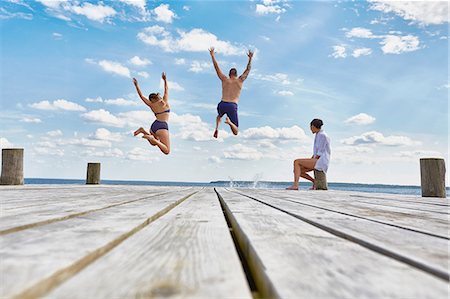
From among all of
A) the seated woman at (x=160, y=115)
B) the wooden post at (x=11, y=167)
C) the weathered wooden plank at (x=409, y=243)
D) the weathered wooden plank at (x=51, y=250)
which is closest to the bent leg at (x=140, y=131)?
the seated woman at (x=160, y=115)

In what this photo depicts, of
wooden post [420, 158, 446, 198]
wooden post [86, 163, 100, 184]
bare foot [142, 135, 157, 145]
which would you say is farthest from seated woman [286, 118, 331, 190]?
wooden post [86, 163, 100, 184]

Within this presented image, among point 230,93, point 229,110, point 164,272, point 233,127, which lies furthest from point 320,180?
point 164,272

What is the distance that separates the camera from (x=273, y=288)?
592 mm

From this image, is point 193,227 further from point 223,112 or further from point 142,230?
point 223,112

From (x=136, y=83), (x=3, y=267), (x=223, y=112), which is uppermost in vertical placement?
(x=136, y=83)

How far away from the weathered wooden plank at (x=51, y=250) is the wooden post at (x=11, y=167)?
6.36m

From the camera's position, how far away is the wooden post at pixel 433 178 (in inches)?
205

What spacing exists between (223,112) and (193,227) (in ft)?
25.6

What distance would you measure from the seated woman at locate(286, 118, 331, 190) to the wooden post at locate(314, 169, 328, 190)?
28 centimetres

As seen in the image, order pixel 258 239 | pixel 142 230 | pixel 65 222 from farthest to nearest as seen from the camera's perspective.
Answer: pixel 65 222, pixel 142 230, pixel 258 239

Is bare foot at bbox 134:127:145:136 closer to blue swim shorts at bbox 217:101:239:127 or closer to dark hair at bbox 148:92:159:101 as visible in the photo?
dark hair at bbox 148:92:159:101

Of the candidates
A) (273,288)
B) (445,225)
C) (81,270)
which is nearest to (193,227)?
(81,270)

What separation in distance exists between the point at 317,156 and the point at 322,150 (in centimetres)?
16

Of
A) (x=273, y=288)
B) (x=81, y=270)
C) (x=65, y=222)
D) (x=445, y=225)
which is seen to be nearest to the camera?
(x=273, y=288)
